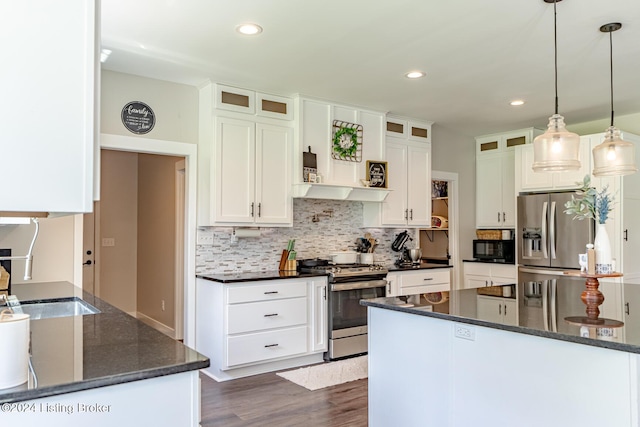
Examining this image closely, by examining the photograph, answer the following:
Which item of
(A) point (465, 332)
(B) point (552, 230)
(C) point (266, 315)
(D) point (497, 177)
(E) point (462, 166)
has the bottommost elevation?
(C) point (266, 315)

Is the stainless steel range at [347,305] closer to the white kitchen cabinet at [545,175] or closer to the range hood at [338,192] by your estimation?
the range hood at [338,192]

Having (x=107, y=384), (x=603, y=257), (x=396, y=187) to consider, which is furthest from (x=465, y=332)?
(x=396, y=187)

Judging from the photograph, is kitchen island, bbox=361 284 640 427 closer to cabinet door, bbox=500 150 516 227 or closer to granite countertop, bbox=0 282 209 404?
granite countertop, bbox=0 282 209 404

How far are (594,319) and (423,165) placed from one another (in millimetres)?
3725

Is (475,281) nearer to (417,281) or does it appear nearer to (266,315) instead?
(417,281)

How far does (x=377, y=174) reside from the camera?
5.12 m

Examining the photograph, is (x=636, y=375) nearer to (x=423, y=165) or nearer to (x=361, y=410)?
(x=361, y=410)

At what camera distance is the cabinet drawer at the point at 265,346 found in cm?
396

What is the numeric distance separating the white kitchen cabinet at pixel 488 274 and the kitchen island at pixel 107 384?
4.83 m

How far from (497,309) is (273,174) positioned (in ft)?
8.68

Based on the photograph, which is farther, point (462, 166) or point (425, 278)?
point (462, 166)

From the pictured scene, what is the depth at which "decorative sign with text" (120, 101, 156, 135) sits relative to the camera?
3918 millimetres

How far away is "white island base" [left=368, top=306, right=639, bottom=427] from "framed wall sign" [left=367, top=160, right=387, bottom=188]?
2.62m


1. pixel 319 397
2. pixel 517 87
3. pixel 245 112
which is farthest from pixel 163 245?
pixel 517 87
